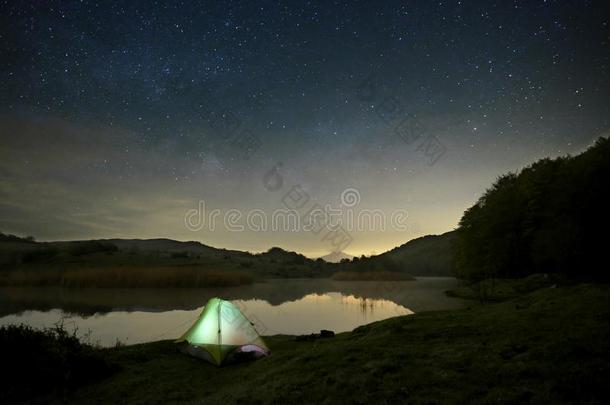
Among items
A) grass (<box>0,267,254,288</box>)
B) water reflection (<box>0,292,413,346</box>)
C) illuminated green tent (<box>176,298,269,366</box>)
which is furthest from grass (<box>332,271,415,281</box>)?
illuminated green tent (<box>176,298,269,366</box>)

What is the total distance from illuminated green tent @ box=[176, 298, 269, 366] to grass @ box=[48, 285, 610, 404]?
64 centimetres

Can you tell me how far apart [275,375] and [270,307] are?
89.3 ft

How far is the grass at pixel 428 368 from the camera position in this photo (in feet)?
27.0

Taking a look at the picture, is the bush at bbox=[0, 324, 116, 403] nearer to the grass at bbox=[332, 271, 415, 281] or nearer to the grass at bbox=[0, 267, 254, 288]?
the grass at bbox=[0, 267, 254, 288]

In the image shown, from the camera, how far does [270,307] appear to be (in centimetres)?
3900

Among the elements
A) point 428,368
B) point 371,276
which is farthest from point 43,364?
point 371,276

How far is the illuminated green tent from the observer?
17.1 meters

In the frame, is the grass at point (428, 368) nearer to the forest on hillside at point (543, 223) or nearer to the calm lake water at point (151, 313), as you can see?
the calm lake water at point (151, 313)

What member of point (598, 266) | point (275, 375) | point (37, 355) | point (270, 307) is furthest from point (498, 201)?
point (37, 355)

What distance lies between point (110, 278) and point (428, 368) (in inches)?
2163

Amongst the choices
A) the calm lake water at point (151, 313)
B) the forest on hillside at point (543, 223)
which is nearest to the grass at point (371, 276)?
the forest on hillside at point (543, 223)

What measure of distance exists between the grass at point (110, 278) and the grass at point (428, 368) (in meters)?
40.6

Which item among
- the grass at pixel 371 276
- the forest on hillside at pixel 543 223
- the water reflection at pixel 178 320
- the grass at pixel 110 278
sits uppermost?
the forest on hillside at pixel 543 223

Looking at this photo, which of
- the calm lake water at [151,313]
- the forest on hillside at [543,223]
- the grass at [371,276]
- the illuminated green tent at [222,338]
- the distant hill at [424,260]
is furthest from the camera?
the distant hill at [424,260]
